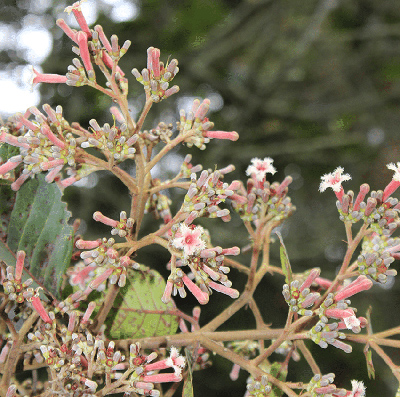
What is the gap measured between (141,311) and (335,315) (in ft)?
1.11

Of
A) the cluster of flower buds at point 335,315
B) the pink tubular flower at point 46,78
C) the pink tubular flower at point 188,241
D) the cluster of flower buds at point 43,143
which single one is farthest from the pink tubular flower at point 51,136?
the cluster of flower buds at point 335,315

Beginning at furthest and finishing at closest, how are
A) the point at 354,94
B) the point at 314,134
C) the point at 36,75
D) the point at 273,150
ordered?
the point at 354,94 → the point at 314,134 → the point at 273,150 → the point at 36,75

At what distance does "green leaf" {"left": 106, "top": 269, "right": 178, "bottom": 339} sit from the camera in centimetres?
72

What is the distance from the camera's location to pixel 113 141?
0.60m

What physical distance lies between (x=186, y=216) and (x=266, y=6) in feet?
8.87

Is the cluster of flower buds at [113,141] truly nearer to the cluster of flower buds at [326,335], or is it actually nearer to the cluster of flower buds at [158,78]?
the cluster of flower buds at [158,78]

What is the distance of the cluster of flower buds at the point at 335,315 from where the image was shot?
1.91ft

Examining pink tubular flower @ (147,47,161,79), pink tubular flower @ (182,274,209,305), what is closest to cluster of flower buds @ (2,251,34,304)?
pink tubular flower @ (182,274,209,305)

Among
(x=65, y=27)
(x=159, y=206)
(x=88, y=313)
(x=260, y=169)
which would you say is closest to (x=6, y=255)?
(x=88, y=313)

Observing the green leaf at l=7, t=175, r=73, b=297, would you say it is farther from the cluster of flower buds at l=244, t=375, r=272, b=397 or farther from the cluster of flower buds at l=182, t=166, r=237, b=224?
the cluster of flower buds at l=244, t=375, r=272, b=397

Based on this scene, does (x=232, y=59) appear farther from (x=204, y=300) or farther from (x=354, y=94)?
(x=204, y=300)

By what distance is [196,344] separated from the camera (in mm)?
665

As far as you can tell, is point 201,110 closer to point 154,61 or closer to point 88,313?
point 154,61

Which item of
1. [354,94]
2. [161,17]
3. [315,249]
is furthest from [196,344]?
[354,94]
